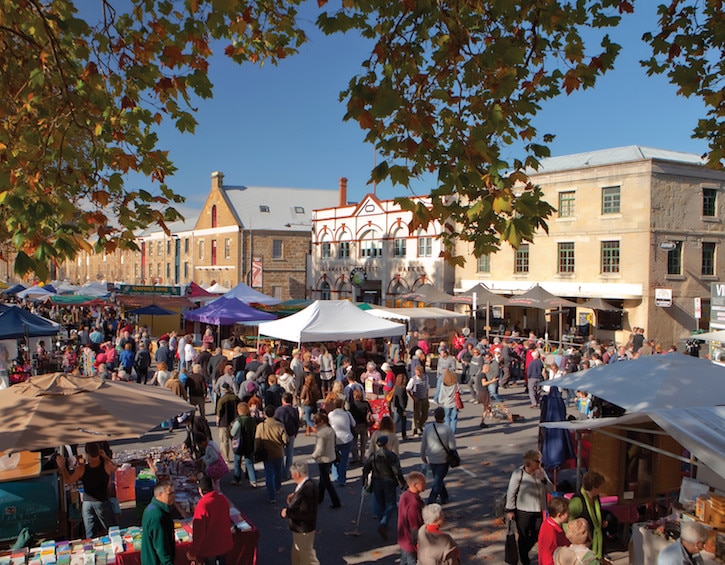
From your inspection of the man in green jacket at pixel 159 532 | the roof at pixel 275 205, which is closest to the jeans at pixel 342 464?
the man in green jacket at pixel 159 532

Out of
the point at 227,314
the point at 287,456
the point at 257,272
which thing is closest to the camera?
the point at 287,456

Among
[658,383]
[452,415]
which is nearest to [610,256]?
[452,415]

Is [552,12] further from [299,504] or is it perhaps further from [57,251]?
[299,504]

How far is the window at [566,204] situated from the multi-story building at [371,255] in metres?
6.59

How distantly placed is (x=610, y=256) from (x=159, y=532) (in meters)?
26.5

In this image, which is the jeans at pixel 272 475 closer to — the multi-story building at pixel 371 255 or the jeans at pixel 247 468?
the jeans at pixel 247 468

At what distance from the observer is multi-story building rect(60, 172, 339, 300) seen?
46.0m

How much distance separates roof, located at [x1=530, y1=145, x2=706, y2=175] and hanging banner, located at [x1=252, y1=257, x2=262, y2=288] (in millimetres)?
21256

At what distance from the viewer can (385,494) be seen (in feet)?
25.7

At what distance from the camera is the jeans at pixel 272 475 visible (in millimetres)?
8984

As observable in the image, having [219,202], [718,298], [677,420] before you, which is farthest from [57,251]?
[219,202]

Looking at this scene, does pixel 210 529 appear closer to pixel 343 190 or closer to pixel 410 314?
pixel 410 314

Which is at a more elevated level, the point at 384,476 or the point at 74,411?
the point at 74,411

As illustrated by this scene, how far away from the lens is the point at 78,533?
7.53 m
